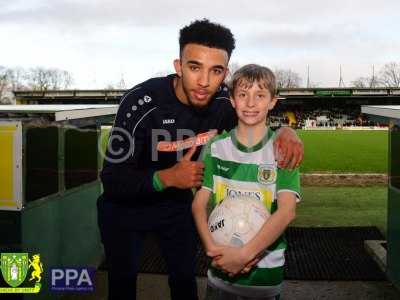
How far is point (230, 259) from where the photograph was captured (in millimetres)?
2367

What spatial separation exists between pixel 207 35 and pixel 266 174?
0.93 metres

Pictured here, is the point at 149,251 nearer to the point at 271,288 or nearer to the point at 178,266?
the point at 178,266

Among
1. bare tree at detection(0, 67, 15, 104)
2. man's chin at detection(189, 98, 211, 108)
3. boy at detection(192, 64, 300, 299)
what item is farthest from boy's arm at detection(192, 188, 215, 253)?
bare tree at detection(0, 67, 15, 104)

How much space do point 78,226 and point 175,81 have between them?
2.72m

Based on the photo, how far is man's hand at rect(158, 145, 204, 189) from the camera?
2.63 metres

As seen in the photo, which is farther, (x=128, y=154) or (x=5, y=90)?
(x=5, y=90)

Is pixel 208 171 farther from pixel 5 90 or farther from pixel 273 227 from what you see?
pixel 5 90

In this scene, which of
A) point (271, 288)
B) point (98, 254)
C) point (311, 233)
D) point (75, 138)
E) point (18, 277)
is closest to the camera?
point (271, 288)

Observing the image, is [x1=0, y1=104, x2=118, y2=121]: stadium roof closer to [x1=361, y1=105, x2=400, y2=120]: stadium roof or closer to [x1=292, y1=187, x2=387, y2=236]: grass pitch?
[x1=361, y1=105, x2=400, y2=120]: stadium roof

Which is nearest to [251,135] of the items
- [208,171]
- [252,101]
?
[252,101]

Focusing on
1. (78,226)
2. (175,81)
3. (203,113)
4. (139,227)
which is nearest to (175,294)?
(139,227)

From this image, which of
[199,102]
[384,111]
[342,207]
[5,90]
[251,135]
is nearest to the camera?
[251,135]

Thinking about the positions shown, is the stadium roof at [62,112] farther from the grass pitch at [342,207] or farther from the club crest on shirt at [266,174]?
the grass pitch at [342,207]

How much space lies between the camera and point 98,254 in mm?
6043
